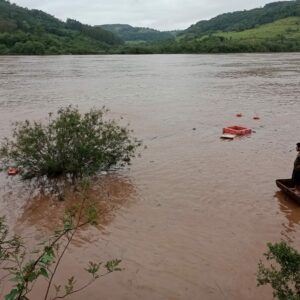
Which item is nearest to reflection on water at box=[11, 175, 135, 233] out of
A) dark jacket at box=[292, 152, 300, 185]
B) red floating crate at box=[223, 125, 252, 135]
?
dark jacket at box=[292, 152, 300, 185]

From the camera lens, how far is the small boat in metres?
9.82

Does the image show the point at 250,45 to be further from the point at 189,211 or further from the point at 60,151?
the point at 189,211

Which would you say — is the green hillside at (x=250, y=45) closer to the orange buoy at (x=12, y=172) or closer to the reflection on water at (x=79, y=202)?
the orange buoy at (x=12, y=172)

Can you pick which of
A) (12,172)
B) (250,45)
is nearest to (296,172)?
(12,172)

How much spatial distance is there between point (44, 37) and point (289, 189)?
4562 inches

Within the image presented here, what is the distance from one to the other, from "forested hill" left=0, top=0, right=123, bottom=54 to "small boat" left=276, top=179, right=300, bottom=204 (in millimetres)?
91979

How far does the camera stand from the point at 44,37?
117m

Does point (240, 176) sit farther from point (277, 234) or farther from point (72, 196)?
point (72, 196)

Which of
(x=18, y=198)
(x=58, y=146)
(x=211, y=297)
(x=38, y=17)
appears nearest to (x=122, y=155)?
(x=58, y=146)

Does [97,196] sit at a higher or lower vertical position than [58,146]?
lower

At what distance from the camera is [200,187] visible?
1127cm

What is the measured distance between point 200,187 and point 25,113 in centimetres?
1451

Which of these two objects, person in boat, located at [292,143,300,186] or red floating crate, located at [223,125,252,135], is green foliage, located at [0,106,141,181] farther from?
red floating crate, located at [223,125,252,135]

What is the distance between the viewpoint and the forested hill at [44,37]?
9675cm
